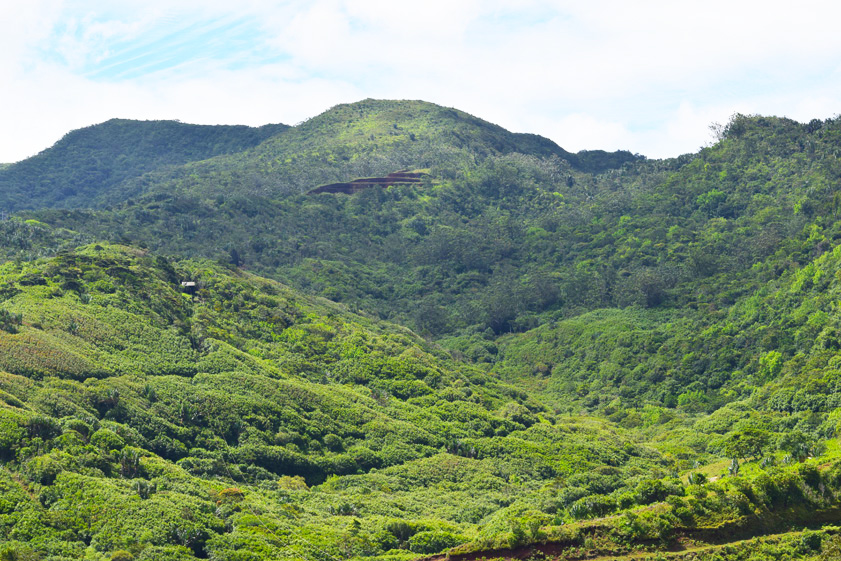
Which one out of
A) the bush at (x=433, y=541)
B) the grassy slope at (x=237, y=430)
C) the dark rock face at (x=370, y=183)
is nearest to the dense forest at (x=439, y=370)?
the bush at (x=433, y=541)

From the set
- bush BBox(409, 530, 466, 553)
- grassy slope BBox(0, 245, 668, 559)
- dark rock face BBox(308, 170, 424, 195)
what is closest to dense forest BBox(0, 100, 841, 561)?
bush BBox(409, 530, 466, 553)

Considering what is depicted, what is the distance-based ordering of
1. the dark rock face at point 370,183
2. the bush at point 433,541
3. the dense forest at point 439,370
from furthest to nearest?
1. the dark rock face at point 370,183
2. the bush at point 433,541
3. the dense forest at point 439,370

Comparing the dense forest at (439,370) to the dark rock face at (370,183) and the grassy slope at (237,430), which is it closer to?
the grassy slope at (237,430)

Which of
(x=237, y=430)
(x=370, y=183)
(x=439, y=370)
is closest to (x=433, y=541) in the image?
(x=237, y=430)

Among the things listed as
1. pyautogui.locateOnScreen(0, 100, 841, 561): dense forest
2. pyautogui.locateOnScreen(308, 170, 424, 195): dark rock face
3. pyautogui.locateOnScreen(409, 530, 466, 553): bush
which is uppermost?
pyautogui.locateOnScreen(308, 170, 424, 195): dark rock face

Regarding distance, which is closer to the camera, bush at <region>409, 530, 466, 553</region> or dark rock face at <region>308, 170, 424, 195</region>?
bush at <region>409, 530, 466, 553</region>

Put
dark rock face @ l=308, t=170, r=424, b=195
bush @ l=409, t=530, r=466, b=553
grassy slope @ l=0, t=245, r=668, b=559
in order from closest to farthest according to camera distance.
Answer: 1. bush @ l=409, t=530, r=466, b=553
2. grassy slope @ l=0, t=245, r=668, b=559
3. dark rock face @ l=308, t=170, r=424, b=195

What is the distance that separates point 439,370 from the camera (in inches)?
3765

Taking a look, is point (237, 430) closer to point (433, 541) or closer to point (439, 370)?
point (433, 541)

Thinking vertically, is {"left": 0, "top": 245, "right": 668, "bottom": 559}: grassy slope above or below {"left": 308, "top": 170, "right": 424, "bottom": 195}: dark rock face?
below

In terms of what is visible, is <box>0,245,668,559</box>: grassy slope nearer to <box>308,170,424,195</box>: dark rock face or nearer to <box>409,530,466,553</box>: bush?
<box>409,530,466,553</box>: bush

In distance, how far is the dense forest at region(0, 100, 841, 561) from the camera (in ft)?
155

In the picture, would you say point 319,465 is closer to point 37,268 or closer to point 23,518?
point 23,518

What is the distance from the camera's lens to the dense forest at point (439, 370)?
4725cm
